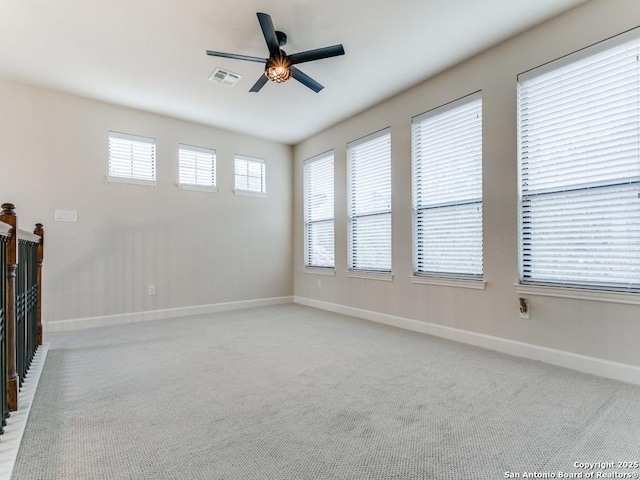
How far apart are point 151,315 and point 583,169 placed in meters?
5.03

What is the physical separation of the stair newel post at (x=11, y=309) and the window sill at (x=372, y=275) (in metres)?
3.46

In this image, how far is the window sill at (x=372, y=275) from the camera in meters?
4.18

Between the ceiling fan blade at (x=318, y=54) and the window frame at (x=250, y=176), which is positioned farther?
the window frame at (x=250, y=176)

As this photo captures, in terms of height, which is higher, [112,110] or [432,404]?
[112,110]

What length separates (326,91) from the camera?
3.95 m

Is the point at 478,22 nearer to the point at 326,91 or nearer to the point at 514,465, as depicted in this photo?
the point at 326,91

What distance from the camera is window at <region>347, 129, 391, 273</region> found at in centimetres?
426

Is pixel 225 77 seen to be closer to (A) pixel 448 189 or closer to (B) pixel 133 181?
(B) pixel 133 181

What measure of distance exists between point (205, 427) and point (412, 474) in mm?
1058

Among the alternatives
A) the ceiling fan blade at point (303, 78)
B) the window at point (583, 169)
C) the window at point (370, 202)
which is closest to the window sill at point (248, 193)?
the window at point (370, 202)

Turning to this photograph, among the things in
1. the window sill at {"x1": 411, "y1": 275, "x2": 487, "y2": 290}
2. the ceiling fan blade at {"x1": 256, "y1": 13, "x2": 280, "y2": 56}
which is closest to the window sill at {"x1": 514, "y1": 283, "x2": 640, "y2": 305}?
the window sill at {"x1": 411, "y1": 275, "x2": 487, "y2": 290}

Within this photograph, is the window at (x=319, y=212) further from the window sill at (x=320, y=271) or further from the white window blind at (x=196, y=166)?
the white window blind at (x=196, y=166)

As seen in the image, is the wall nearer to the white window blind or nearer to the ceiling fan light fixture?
the white window blind

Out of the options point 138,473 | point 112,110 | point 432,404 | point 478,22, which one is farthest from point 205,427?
point 112,110
